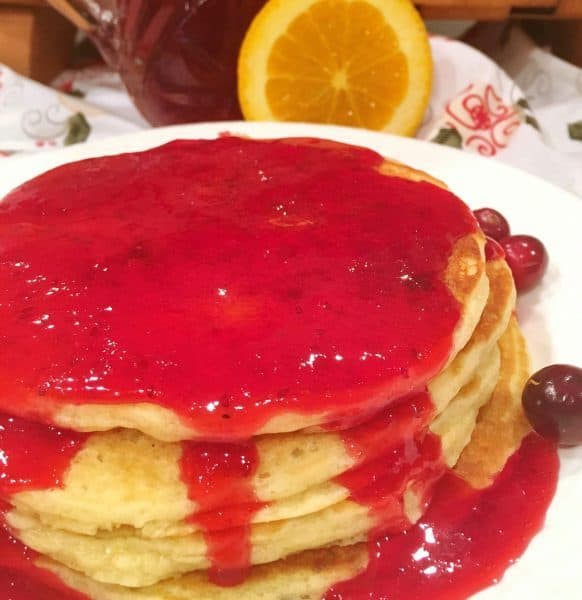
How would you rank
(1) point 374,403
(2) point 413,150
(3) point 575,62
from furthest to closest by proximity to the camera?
1. (3) point 575,62
2. (2) point 413,150
3. (1) point 374,403

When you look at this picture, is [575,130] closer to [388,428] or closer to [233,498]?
[388,428]

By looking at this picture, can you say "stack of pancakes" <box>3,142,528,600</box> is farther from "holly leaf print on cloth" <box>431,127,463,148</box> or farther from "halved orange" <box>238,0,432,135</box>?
"holly leaf print on cloth" <box>431,127,463,148</box>

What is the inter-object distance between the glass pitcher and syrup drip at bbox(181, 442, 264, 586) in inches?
70.5

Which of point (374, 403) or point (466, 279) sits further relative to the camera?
point (466, 279)

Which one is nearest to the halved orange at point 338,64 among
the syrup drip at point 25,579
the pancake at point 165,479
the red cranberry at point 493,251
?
the red cranberry at point 493,251

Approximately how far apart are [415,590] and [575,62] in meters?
3.02

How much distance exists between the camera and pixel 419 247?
5.31ft

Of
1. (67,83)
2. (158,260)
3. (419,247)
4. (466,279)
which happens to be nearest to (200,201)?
(158,260)

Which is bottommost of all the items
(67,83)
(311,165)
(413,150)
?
(67,83)

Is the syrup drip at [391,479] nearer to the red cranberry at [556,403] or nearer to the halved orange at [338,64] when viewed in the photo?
the red cranberry at [556,403]

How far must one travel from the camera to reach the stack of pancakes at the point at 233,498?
133cm

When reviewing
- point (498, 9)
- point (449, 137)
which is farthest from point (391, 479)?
point (498, 9)

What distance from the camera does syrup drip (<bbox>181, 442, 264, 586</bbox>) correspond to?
4.38ft

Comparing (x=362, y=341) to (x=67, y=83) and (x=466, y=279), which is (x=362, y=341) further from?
(x=67, y=83)
